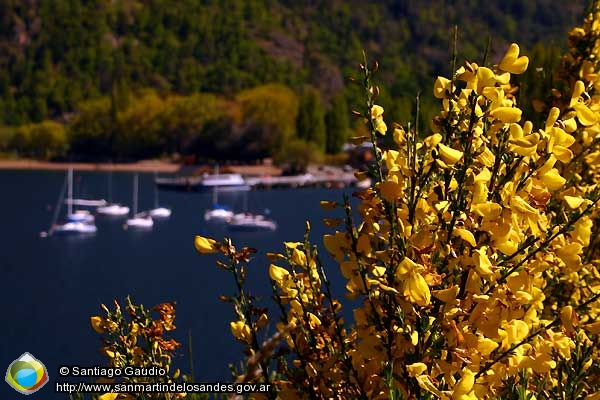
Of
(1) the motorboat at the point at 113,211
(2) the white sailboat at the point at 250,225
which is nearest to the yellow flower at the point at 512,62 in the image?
(2) the white sailboat at the point at 250,225

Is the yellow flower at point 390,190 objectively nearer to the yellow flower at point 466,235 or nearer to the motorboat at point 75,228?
the yellow flower at point 466,235

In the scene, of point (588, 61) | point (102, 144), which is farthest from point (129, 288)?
point (102, 144)

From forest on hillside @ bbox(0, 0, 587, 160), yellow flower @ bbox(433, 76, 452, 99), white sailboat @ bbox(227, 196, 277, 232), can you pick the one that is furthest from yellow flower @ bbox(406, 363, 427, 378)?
forest on hillside @ bbox(0, 0, 587, 160)

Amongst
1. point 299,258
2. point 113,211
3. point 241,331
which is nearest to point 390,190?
point 299,258

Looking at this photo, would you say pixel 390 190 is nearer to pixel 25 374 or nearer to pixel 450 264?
pixel 450 264

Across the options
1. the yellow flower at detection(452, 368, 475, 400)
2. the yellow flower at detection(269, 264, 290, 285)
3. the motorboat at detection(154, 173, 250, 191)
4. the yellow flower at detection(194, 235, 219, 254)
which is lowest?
the motorboat at detection(154, 173, 250, 191)

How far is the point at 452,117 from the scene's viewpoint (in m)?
1.78

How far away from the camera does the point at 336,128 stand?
220 feet

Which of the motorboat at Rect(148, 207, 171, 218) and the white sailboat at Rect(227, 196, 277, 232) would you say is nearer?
the white sailboat at Rect(227, 196, 277, 232)

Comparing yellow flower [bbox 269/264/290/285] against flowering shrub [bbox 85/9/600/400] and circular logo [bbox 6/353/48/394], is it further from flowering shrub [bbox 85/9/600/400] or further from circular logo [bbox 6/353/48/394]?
circular logo [bbox 6/353/48/394]

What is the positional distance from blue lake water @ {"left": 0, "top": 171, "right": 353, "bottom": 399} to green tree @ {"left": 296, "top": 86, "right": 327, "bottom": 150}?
23730 millimetres

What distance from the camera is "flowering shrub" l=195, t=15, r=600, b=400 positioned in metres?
1.59

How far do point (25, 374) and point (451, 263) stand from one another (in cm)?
190

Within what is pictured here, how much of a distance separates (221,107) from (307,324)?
7332cm
